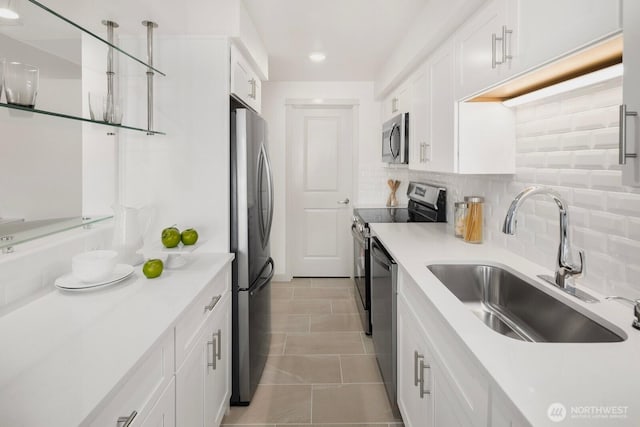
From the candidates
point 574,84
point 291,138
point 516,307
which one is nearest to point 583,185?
point 574,84

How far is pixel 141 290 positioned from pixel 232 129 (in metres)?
1.06

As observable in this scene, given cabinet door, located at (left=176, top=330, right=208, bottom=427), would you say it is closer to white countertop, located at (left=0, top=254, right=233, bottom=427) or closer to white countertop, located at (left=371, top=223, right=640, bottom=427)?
white countertop, located at (left=0, top=254, right=233, bottom=427)

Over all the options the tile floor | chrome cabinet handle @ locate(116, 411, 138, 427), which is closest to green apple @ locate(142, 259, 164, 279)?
chrome cabinet handle @ locate(116, 411, 138, 427)

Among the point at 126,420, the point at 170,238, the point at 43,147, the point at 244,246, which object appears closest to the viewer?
the point at 126,420

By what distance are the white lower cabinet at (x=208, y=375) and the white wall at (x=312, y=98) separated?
2.73m

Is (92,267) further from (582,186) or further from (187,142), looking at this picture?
(582,186)

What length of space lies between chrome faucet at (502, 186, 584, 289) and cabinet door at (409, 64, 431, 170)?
4.20ft

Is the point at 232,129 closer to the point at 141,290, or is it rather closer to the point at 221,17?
the point at 221,17

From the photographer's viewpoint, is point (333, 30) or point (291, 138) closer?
point (333, 30)

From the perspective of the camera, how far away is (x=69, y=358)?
1015 mm

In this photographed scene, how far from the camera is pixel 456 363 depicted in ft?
3.87

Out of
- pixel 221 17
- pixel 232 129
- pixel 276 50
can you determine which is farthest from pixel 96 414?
pixel 276 50

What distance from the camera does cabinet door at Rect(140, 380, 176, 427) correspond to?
1.17m

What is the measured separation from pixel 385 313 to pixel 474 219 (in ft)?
2.49
